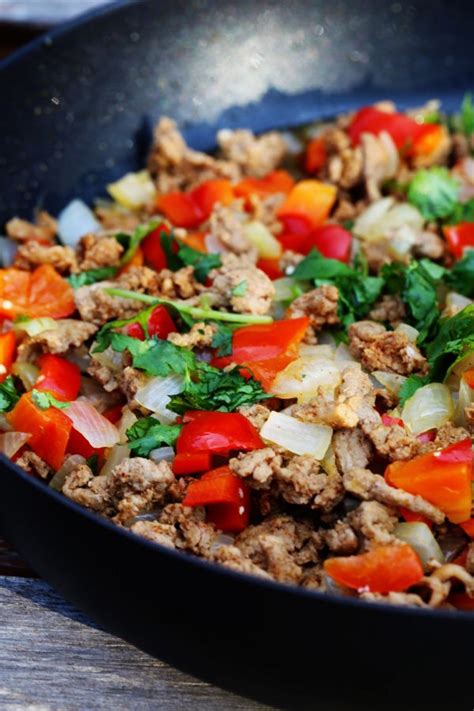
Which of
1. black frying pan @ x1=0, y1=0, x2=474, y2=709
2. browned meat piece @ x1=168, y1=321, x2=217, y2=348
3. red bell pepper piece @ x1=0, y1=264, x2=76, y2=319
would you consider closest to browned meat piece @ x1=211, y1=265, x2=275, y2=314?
browned meat piece @ x1=168, y1=321, x2=217, y2=348

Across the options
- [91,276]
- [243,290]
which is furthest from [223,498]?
[91,276]

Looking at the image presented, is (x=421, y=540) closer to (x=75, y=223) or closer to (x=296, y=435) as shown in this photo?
(x=296, y=435)

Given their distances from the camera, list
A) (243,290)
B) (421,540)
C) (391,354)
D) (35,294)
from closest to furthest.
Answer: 1. (421,540)
2. (391,354)
3. (243,290)
4. (35,294)

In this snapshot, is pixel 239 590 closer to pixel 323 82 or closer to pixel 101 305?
pixel 101 305

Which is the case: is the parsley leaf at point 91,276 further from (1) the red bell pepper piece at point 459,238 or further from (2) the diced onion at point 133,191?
(1) the red bell pepper piece at point 459,238

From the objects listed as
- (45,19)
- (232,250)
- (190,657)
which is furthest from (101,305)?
(45,19)
